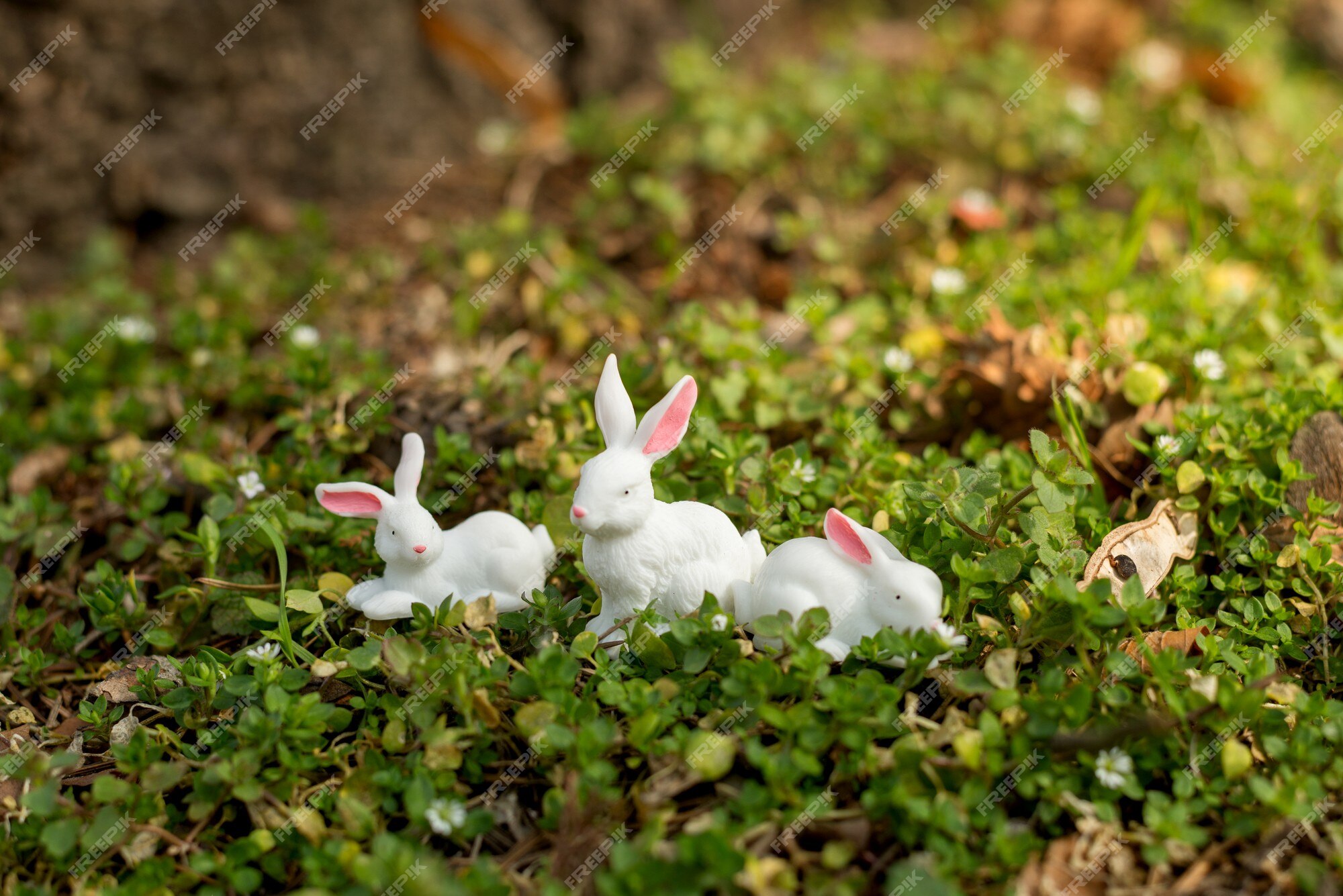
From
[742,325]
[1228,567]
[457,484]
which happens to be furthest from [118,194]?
[1228,567]

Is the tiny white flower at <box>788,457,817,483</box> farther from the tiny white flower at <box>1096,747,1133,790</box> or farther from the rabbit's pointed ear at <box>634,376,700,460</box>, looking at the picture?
the tiny white flower at <box>1096,747,1133,790</box>

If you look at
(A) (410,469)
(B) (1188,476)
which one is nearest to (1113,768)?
(B) (1188,476)

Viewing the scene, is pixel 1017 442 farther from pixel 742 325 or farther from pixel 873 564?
pixel 873 564

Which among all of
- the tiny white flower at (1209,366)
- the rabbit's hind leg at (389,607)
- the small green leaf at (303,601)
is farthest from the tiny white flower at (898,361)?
the small green leaf at (303,601)

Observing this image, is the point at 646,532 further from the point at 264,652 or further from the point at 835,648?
the point at 264,652

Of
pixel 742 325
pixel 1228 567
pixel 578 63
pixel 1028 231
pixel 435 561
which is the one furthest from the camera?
pixel 578 63
